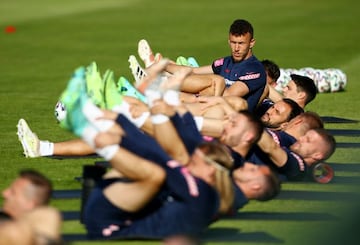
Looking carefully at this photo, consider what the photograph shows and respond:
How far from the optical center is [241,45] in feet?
45.8

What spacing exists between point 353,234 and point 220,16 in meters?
21.3

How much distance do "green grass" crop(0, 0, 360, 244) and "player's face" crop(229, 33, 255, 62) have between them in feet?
5.55

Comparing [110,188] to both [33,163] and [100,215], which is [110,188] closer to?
[100,215]

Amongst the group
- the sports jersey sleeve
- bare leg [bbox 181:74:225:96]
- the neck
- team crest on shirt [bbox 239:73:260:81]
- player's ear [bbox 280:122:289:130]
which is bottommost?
the sports jersey sleeve

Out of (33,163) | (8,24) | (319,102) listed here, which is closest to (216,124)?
(33,163)

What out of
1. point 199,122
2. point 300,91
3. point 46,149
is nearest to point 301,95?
point 300,91

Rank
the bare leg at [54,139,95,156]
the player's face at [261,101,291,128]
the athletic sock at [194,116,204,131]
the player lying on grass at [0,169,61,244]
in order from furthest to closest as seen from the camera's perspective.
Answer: the player's face at [261,101,291,128] < the bare leg at [54,139,95,156] < the athletic sock at [194,116,204,131] < the player lying on grass at [0,169,61,244]

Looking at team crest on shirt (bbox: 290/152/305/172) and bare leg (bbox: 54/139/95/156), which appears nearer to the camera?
team crest on shirt (bbox: 290/152/305/172)

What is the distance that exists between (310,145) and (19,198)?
13.8 ft

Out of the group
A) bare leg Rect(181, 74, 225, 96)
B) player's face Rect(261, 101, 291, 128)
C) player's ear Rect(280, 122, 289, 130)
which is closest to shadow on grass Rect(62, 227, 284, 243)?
player's ear Rect(280, 122, 289, 130)

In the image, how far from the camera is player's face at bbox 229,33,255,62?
13938 mm

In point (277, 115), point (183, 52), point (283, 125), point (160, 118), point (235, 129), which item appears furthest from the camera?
point (183, 52)

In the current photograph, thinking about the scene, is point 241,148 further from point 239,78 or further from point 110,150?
point 239,78

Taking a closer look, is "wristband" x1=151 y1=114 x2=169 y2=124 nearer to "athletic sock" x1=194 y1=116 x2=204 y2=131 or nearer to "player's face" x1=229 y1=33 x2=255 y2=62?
"athletic sock" x1=194 y1=116 x2=204 y2=131
